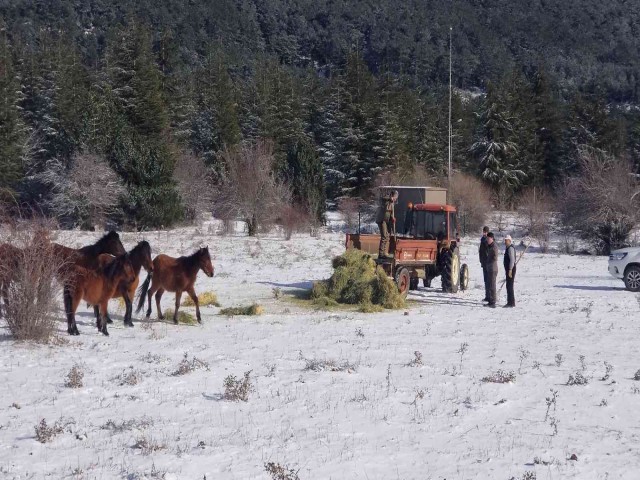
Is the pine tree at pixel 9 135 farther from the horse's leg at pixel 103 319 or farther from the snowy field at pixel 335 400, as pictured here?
the snowy field at pixel 335 400

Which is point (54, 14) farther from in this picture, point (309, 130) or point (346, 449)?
point (346, 449)

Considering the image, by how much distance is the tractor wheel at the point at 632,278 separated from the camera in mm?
21641

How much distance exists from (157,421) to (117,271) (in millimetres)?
5215

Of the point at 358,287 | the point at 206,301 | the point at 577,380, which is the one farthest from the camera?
the point at 358,287

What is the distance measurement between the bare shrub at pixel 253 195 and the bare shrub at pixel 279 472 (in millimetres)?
33700

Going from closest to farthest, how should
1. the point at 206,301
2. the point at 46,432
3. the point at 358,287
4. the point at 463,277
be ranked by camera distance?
the point at 46,432
the point at 206,301
the point at 358,287
the point at 463,277

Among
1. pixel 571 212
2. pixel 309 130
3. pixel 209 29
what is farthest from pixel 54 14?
pixel 571 212

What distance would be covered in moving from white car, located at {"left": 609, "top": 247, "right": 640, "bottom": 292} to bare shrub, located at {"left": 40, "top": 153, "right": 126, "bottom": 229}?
26.8 meters

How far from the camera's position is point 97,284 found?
1243cm

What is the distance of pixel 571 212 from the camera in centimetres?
3912

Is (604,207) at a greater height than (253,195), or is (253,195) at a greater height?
(253,195)

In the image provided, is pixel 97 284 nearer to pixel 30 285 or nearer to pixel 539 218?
pixel 30 285

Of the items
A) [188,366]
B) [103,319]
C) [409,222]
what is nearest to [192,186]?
[409,222]

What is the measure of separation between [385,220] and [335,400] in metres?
9.78
